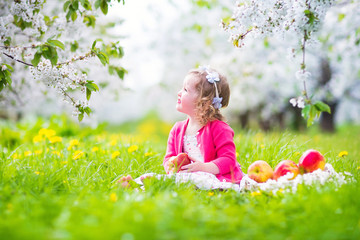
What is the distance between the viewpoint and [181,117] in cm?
1603

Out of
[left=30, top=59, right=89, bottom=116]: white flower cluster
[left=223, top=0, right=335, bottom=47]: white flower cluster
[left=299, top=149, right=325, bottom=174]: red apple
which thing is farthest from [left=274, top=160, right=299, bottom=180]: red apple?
[left=30, top=59, right=89, bottom=116]: white flower cluster

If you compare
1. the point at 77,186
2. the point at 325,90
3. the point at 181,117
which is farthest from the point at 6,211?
the point at 181,117

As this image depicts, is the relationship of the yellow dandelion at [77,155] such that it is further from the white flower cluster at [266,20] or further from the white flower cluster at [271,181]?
the white flower cluster at [266,20]

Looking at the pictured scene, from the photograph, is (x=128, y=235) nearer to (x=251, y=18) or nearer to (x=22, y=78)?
(x=251, y=18)

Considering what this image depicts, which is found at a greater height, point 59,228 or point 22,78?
point 22,78

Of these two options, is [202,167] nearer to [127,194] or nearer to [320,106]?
[127,194]

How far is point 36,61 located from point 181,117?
1388 centimetres

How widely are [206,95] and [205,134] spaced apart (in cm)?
34

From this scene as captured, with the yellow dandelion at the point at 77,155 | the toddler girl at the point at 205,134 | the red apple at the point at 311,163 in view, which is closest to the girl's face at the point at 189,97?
the toddler girl at the point at 205,134

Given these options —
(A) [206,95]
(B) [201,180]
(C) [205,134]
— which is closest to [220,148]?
(C) [205,134]

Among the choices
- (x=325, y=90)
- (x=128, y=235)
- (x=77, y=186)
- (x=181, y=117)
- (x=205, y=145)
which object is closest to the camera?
(x=128, y=235)

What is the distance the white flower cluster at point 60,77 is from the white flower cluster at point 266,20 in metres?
1.18

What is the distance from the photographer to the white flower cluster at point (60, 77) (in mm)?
2346

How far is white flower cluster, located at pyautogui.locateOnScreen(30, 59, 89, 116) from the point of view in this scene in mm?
2346
